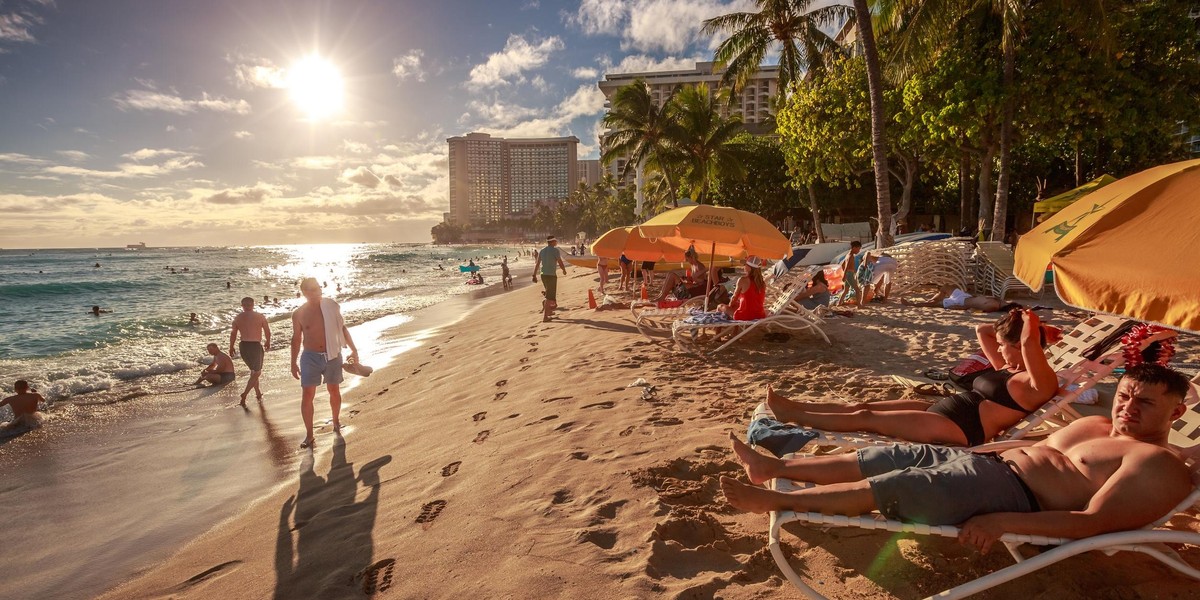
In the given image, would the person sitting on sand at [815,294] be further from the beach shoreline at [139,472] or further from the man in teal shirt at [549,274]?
the beach shoreline at [139,472]

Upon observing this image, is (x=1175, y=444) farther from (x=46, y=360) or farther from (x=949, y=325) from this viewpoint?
(x=46, y=360)

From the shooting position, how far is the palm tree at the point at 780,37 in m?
17.9

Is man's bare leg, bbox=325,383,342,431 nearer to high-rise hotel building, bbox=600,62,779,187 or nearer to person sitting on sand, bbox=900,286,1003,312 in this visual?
person sitting on sand, bbox=900,286,1003,312

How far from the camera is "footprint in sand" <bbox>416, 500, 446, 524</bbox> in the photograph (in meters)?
3.13

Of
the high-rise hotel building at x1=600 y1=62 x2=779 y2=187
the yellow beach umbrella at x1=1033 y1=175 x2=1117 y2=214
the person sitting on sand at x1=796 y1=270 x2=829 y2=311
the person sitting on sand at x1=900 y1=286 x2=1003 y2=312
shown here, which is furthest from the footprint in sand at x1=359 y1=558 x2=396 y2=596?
the high-rise hotel building at x1=600 y1=62 x2=779 y2=187

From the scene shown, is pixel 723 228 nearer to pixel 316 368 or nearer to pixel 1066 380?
pixel 1066 380

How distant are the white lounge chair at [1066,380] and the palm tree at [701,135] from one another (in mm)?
21251

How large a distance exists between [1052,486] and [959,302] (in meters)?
8.08

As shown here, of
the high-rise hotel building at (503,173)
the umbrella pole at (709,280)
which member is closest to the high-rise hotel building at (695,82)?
the high-rise hotel building at (503,173)

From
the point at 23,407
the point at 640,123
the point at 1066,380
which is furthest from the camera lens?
the point at 640,123

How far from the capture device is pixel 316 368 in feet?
16.4

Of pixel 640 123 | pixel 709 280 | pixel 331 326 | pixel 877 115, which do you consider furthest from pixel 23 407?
pixel 640 123

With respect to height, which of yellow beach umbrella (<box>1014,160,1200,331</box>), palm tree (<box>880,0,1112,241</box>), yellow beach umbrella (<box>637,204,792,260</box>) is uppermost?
palm tree (<box>880,0,1112,241</box>)

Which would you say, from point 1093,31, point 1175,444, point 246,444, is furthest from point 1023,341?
point 1093,31
